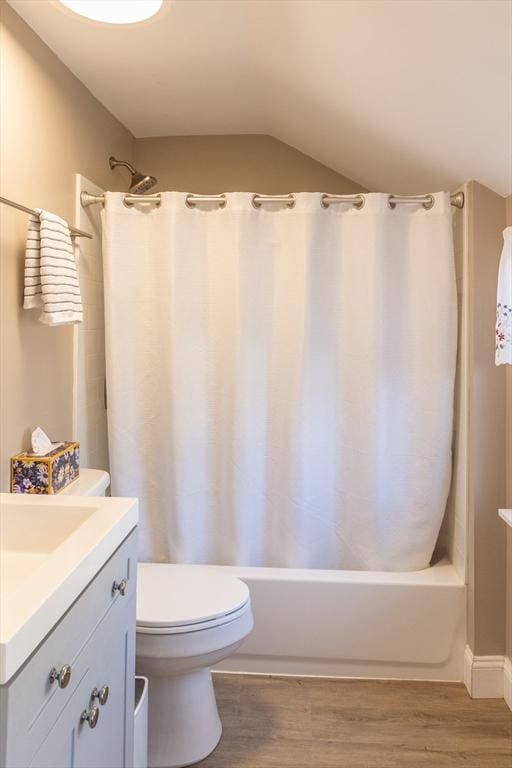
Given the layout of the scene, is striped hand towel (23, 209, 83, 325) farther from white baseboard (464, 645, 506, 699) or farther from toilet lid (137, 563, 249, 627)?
white baseboard (464, 645, 506, 699)

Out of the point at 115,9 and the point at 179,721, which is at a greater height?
the point at 115,9

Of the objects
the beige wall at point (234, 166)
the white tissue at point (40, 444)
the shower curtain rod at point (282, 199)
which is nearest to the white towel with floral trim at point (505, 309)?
the shower curtain rod at point (282, 199)

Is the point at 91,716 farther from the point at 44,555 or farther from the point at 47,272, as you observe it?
the point at 47,272

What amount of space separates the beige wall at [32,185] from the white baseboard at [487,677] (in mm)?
1783

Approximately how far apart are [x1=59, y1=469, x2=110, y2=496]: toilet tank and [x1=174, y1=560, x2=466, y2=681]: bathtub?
22.2 inches

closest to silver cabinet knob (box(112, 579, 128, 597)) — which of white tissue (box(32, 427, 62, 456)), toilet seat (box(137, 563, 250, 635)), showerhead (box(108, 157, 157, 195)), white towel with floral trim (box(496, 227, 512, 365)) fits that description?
toilet seat (box(137, 563, 250, 635))

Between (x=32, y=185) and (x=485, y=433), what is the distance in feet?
5.94

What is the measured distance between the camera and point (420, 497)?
7.26 ft

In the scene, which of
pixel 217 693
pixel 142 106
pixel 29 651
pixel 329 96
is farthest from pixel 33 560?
pixel 142 106

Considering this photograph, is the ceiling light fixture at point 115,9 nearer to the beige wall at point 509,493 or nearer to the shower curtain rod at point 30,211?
the shower curtain rod at point 30,211

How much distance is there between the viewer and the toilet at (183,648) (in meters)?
1.64

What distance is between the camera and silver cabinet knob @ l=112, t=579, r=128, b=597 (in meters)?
1.23

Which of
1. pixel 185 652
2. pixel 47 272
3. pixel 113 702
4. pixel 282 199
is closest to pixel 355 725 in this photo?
pixel 185 652

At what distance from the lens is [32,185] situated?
1.82 metres
